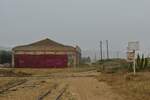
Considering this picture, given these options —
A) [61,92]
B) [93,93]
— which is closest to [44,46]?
[61,92]

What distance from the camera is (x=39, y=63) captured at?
8738cm

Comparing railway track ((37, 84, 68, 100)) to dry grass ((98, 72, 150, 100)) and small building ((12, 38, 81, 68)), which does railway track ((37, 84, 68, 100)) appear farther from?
small building ((12, 38, 81, 68))

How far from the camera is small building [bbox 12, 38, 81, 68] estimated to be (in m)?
87.8

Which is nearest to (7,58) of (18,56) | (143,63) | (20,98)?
(18,56)

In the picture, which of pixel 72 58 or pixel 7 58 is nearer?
pixel 72 58

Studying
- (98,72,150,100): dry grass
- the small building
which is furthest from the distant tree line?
(98,72,150,100): dry grass

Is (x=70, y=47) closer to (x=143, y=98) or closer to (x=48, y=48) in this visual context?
(x=48, y=48)

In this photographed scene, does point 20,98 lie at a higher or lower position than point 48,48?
lower

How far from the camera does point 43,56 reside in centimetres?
8844

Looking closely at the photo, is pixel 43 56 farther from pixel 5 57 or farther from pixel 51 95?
pixel 51 95

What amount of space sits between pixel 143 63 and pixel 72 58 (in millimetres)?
38884

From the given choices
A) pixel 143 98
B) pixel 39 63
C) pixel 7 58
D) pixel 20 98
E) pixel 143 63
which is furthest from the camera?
pixel 7 58

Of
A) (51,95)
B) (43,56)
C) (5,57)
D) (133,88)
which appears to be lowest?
(51,95)

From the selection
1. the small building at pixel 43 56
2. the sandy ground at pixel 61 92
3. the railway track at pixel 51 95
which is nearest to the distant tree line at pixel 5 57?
the small building at pixel 43 56
